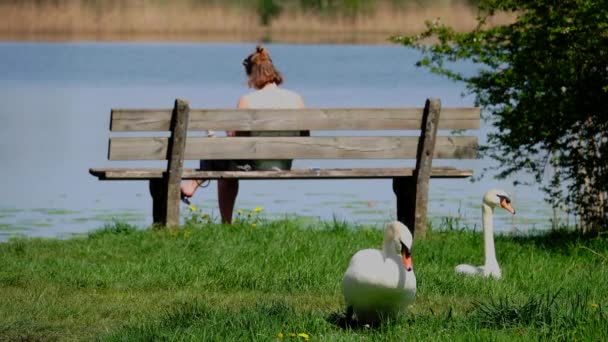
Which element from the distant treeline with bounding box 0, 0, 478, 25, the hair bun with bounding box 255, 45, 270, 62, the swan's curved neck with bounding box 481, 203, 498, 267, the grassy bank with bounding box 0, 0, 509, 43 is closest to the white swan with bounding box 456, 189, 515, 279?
the swan's curved neck with bounding box 481, 203, 498, 267

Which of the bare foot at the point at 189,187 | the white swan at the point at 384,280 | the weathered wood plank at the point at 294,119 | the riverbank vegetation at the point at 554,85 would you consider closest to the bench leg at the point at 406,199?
the weathered wood plank at the point at 294,119

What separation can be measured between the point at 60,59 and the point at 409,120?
5271 centimetres

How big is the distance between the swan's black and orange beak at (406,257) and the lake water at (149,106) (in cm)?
575

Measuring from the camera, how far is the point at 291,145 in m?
13.0

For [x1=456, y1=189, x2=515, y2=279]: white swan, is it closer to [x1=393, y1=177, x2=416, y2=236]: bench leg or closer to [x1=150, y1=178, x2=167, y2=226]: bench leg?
[x1=393, y1=177, x2=416, y2=236]: bench leg

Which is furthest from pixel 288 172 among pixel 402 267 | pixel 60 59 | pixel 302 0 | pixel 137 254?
pixel 302 0

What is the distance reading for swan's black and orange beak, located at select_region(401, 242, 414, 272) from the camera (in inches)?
299

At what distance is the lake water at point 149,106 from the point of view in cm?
1858

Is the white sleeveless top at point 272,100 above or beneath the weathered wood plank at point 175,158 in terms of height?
above

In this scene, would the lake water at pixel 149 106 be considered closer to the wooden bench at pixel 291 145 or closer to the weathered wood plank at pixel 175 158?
the wooden bench at pixel 291 145

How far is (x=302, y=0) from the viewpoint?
242ft

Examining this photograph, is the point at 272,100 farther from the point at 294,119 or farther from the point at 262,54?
the point at 294,119

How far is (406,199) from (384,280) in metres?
5.76

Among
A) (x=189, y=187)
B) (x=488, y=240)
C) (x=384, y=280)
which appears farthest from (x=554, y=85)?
(x=384, y=280)
